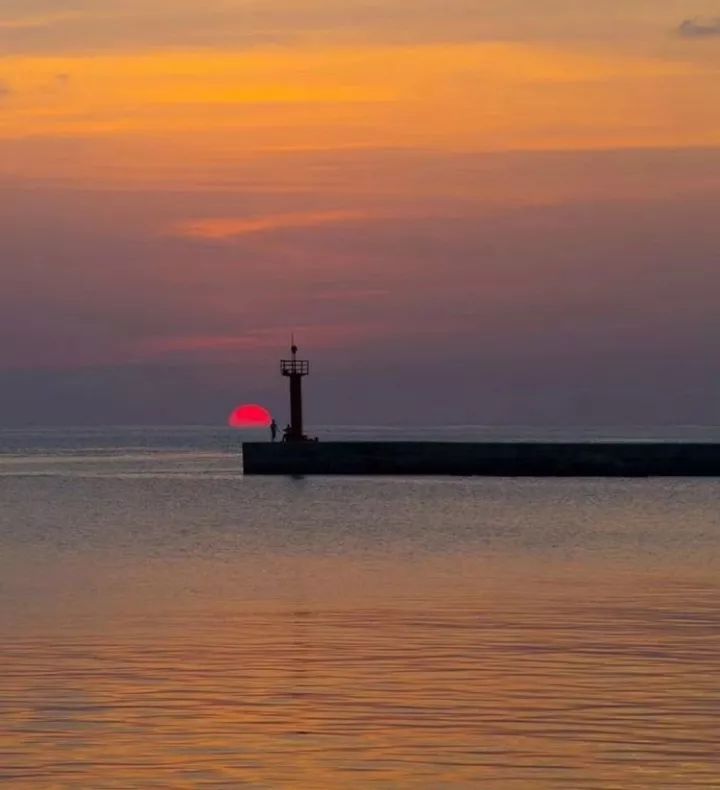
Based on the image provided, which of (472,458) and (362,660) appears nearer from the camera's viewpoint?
(362,660)

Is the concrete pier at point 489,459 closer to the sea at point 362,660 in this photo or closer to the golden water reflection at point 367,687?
the sea at point 362,660

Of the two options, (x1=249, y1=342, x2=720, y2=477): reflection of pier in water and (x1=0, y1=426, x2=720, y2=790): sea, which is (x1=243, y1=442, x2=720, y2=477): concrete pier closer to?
(x1=249, y1=342, x2=720, y2=477): reflection of pier in water

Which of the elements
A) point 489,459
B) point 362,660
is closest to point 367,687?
point 362,660

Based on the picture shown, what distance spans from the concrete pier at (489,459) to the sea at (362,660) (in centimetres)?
3444

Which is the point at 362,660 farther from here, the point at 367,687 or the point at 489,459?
the point at 489,459

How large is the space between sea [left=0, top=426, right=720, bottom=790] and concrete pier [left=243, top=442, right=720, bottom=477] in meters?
34.4

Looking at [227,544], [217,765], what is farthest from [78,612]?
[227,544]

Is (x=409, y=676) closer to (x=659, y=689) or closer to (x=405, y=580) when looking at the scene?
(x=659, y=689)

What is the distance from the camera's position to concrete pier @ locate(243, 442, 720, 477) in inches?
3290

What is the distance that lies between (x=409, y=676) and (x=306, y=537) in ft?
96.3

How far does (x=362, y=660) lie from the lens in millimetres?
21156

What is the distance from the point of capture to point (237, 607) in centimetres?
2853

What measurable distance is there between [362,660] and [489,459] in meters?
65.7

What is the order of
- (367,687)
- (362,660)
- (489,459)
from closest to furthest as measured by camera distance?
1. (367,687)
2. (362,660)
3. (489,459)
